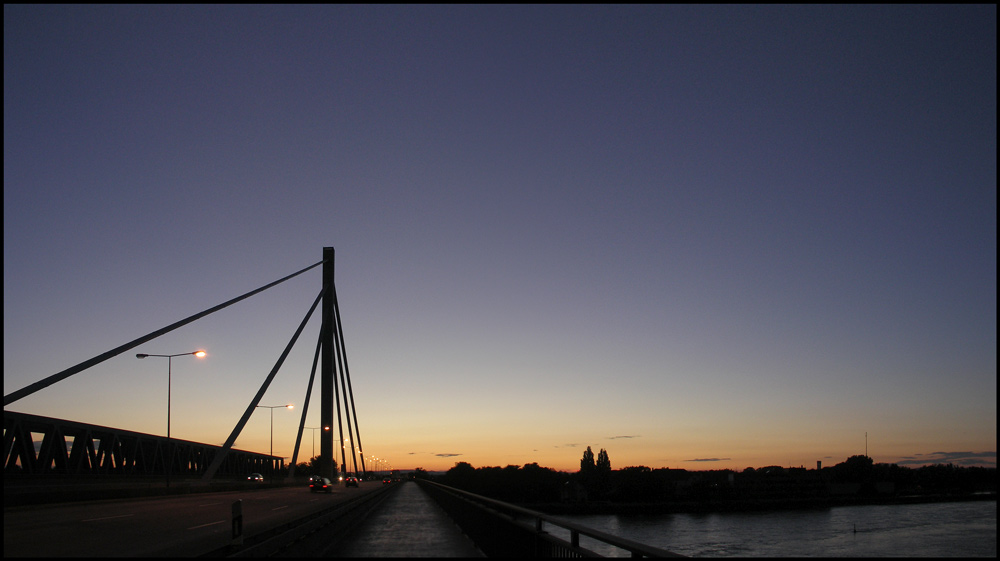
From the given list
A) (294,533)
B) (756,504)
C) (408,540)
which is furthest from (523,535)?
(756,504)

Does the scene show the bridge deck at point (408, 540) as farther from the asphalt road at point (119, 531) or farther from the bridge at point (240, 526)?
the asphalt road at point (119, 531)

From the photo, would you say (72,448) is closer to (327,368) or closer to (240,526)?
(327,368)


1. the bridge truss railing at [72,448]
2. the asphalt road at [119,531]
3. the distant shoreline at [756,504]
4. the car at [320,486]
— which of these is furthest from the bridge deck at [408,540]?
the distant shoreline at [756,504]

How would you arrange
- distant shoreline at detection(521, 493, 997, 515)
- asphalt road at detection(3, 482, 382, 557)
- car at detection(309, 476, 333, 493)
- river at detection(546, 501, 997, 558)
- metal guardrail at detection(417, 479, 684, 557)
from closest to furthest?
metal guardrail at detection(417, 479, 684, 557), asphalt road at detection(3, 482, 382, 557), car at detection(309, 476, 333, 493), river at detection(546, 501, 997, 558), distant shoreline at detection(521, 493, 997, 515)

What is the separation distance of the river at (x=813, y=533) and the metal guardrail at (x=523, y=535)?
155 feet

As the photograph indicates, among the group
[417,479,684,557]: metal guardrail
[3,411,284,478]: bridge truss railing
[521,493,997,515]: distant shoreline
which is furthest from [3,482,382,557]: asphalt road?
[521,493,997,515]: distant shoreline

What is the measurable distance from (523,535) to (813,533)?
103781mm

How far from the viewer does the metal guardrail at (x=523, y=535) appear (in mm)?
7234

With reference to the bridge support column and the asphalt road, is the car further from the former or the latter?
the asphalt road

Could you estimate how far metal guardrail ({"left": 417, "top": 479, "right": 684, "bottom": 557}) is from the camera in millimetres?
7234

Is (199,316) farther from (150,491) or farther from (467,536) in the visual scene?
(467,536)

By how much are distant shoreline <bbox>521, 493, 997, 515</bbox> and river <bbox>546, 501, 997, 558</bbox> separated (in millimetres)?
2439

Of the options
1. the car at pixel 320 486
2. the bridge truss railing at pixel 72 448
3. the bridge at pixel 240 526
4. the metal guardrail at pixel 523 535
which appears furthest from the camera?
the car at pixel 320 486

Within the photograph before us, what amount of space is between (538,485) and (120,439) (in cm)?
5521
